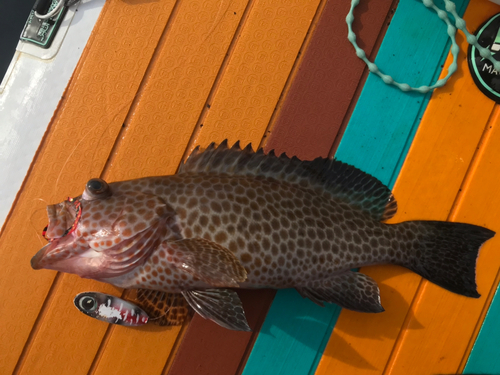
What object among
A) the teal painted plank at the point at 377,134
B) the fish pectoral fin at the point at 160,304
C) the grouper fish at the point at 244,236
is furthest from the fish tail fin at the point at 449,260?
the fish pectoral fin at the point at 160,304

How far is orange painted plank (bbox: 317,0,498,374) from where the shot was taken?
8.82ft

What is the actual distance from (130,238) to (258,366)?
1.44 m

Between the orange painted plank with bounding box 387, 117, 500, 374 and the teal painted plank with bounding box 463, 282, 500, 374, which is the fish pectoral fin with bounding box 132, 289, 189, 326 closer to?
the orange painted plank with bounding box 387, 117, 500, 374

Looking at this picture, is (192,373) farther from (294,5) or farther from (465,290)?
(294,5)

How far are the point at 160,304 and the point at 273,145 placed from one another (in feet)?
4.87

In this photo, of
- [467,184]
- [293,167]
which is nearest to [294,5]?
[293,167]

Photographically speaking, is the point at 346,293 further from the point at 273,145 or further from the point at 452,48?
the point at 452,48

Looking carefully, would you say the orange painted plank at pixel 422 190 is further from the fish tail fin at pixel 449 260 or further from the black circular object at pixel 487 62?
the fish tail fin at pixel 449 260

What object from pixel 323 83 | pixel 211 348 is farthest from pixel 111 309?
pixel 323 83

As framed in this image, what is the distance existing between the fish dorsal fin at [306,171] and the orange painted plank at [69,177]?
2.96ft

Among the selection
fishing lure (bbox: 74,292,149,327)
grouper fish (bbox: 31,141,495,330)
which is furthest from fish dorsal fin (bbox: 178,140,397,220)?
fishing lure (bbox: 74,292,149,327)

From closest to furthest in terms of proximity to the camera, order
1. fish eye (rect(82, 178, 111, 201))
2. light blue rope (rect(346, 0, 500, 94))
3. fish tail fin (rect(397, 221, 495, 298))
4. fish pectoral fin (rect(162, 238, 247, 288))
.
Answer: fish pectoral fin (rect(162, 238, 247, 288)), fish eye (rect(82, 178, 111, 201)), fish tail fin (rect(397, 221, 495, 298)), light blue rope (rect(346, 0, 500, 94))

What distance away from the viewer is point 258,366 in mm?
2666

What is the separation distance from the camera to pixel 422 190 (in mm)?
2783
